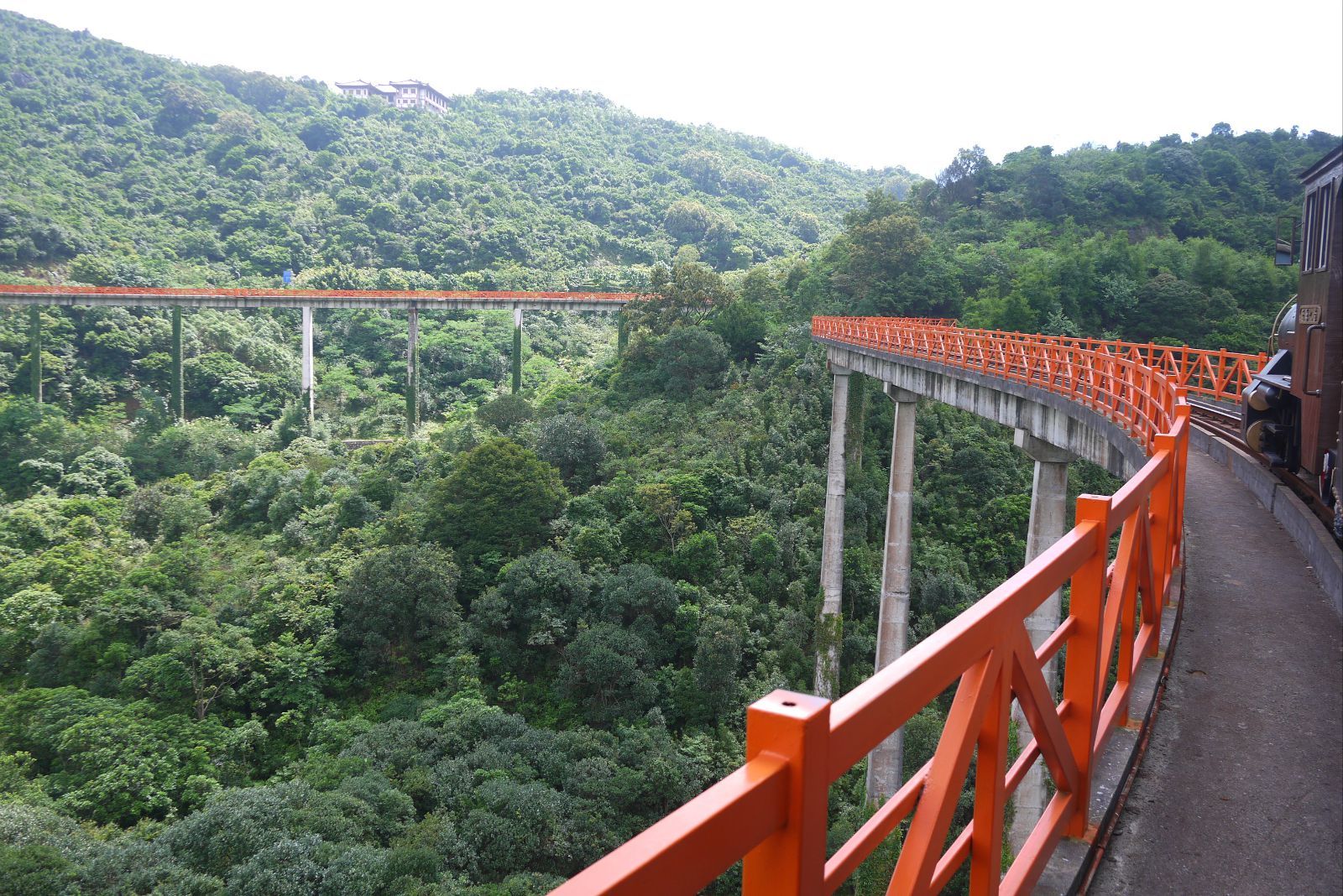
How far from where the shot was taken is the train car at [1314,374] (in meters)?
5.79

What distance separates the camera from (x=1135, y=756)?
3.17m

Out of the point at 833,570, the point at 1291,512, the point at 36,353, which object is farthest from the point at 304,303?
the point at 1291,512

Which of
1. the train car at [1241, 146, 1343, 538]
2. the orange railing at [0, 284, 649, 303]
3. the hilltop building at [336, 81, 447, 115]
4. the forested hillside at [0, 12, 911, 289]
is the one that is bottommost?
the train car at [1241, 146, 1343, 538]

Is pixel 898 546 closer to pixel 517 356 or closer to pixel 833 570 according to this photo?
pixel 833 570

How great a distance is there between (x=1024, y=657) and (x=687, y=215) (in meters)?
73.1

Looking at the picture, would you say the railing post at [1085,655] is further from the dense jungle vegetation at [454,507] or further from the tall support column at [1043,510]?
the dense jungle vegetation at [454,507]

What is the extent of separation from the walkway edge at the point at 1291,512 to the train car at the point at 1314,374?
5.9 inches

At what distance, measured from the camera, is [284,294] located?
3972cm

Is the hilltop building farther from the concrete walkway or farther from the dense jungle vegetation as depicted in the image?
the concrete walkway

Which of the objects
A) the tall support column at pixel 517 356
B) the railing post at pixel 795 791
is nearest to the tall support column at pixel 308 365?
the tall support column at pixel 517 356

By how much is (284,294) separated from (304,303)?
926mm

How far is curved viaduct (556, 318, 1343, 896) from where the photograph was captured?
1.12 m

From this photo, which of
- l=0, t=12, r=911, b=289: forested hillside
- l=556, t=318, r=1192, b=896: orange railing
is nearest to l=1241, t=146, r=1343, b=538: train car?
l=556, t=318, r=1192, b=896: orange railing

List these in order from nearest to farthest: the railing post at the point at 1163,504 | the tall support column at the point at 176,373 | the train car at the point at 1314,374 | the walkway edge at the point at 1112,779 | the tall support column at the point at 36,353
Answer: the walkway edge at the point at 1112,779 < the railing post at the point at 1163,504 < the train car at the point at 1314,374 < the tall support column at the point at 36,353 < the tall support column at the point at 176,373
